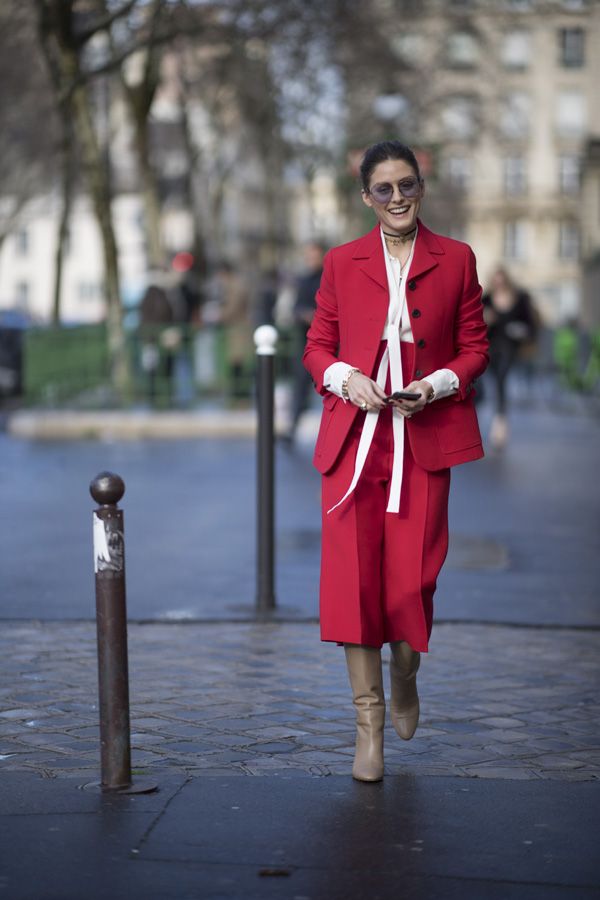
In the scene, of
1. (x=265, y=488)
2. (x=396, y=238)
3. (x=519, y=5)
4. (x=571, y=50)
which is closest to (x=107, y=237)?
(x=519, y=5)

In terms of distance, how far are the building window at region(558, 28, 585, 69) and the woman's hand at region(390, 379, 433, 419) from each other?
3931 inches

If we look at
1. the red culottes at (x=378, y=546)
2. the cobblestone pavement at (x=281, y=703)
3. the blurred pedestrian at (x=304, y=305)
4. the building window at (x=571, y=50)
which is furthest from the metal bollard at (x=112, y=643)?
the building window at (x=571, y=50)

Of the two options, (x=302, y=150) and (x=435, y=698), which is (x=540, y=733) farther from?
(x=302, y=150)

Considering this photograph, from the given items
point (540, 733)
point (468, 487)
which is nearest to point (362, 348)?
point (540, 733)

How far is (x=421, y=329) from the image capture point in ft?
16.7

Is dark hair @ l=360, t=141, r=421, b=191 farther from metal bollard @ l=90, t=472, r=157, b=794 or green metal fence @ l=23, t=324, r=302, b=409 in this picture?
green metal fence @ l=23, t=324, r=302, b=409

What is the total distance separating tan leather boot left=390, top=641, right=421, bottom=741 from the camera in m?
5.26

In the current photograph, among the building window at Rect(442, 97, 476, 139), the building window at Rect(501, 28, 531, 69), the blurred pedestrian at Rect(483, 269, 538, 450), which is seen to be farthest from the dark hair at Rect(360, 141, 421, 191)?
the building window at Rect(501, 28, 531, 69)

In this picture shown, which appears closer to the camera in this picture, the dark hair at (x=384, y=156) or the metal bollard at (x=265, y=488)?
the dark hair at (x=384, y=156)

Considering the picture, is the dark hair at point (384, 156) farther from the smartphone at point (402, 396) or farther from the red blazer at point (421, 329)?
the smartphone at point (402, 396)

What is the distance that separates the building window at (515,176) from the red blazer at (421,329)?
329 ft

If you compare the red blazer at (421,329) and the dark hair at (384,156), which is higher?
the dark hair at (384,156)

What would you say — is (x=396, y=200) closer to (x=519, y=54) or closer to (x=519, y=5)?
(x=519, y=5)

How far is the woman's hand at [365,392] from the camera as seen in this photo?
488cm
